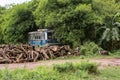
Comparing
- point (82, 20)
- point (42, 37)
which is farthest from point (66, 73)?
point (42, 37)

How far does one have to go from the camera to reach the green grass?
29.1 feet

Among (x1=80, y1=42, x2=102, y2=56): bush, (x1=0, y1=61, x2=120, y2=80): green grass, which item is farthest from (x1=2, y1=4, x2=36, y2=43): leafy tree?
(x1=0, y1=61, x2=120, y2=80): green grass

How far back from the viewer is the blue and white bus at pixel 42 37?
2517cm

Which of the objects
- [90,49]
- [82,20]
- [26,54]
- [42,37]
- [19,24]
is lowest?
[90,49]

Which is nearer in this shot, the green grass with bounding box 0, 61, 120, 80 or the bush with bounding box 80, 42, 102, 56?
the green grass with bounding box 0, 61, 120, 80

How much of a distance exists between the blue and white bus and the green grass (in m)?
13.8

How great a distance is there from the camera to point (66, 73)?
10.4 meters

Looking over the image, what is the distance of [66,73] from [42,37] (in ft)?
53.2

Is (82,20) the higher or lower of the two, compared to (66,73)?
higher

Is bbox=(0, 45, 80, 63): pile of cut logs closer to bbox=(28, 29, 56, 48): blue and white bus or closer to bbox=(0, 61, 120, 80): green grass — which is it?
bbox=(28, 29, 56, 48): blue and white bus

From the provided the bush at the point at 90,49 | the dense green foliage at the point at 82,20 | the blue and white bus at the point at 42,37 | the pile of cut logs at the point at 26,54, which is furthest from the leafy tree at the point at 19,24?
the pile of cut logs at the point at 26,54

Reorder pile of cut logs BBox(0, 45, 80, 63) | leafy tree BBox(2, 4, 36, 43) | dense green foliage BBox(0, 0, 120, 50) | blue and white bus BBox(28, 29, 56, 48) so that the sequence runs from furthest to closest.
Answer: leafy tree BBox(2, 4, 36, 43), blue and white bus BBox(28, 29, 56, 48), dense green foliage BBox(0, 0, 120, 50), pile of cut logs BBox(0, 45, 80, 63)

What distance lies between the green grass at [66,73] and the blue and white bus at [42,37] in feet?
45.3

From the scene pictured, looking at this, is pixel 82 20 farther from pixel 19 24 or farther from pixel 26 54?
pixel 19 24
